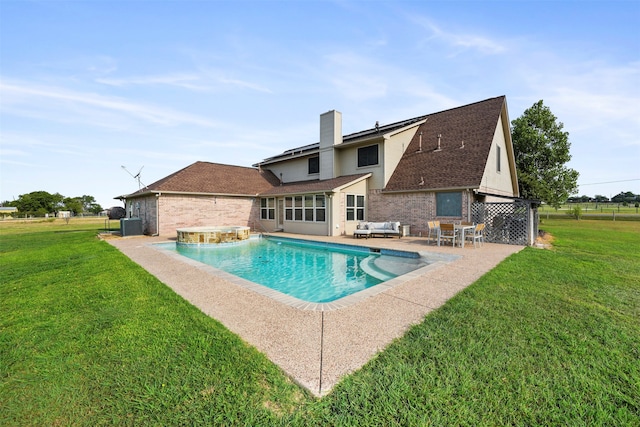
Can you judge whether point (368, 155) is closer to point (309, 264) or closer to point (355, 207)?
point (355, 207)

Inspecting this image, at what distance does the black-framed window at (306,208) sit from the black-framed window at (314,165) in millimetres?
3410

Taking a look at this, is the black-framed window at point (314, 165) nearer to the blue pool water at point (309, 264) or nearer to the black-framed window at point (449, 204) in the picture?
the blue pool water at point (309, 264)

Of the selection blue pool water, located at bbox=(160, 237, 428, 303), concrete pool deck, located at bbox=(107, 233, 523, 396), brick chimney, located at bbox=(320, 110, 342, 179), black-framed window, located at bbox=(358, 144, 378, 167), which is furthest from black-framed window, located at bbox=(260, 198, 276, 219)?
concrete pool deck, located at bbox=(107, 233, 523, 396)

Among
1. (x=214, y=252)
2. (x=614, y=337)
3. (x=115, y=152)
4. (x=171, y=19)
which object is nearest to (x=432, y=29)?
(x=171, y=19)

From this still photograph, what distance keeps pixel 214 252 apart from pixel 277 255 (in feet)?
10.9

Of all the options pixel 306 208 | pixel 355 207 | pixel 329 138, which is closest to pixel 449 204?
pixel 355 207

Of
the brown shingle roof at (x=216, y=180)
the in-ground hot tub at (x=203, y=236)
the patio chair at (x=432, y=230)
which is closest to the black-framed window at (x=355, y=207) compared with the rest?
the patio chair at (x=432, y=230)

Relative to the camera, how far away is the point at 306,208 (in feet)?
57.4

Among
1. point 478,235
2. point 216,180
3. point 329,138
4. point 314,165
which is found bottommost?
point 478,235

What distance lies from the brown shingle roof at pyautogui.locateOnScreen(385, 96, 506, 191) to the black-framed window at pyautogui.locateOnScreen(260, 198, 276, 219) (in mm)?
8453

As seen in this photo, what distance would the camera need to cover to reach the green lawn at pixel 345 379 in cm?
218

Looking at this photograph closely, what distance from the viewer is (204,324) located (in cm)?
381

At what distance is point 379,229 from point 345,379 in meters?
12.7

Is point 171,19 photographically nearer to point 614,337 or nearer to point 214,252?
point 214,252
